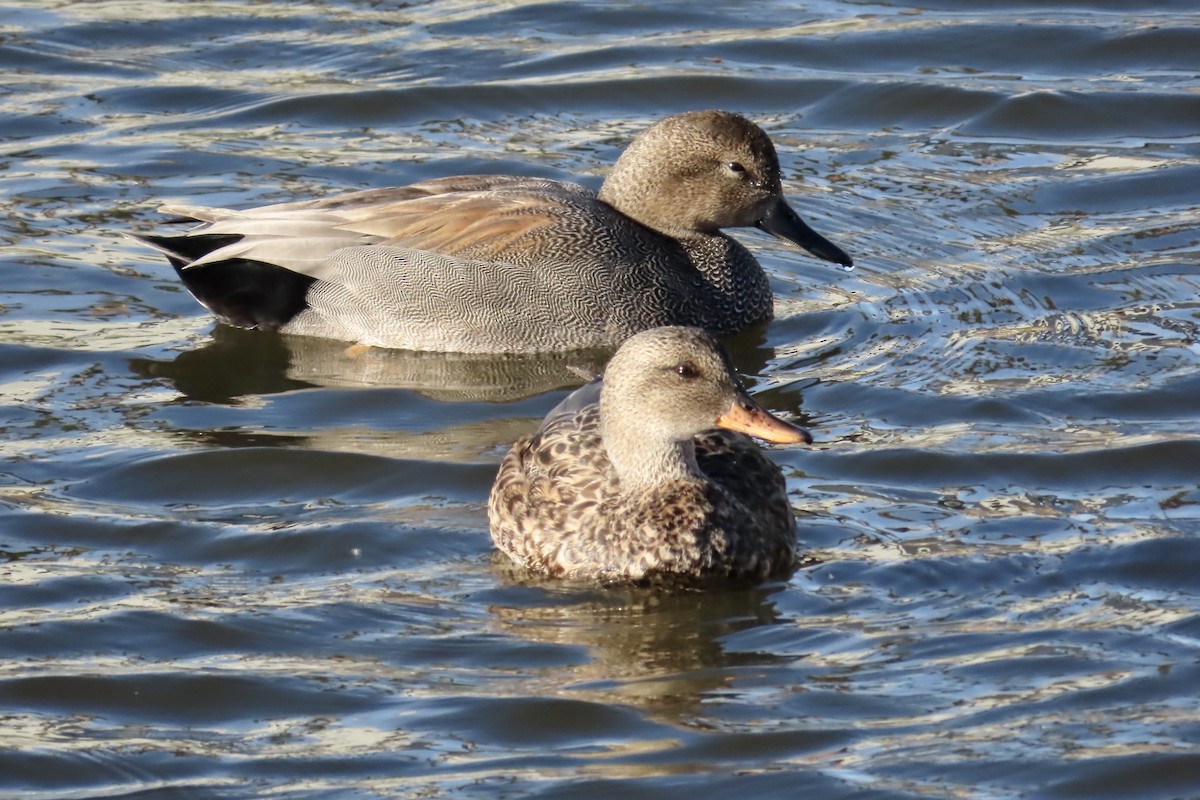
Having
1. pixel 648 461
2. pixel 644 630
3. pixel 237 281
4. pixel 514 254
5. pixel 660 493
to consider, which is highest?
pixel 514 254

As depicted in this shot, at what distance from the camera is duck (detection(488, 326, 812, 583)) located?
7199 millimetres

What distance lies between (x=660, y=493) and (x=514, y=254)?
106 inches

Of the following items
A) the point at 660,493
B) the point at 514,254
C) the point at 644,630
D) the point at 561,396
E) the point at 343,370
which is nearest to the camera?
the point at 644,630

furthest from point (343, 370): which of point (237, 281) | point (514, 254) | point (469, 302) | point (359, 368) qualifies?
point (514, 254)

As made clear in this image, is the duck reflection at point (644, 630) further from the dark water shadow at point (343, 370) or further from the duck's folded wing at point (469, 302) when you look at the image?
the duck's folded wing at point (469, 302)

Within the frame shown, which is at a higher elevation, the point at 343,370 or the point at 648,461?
the point at 648,461

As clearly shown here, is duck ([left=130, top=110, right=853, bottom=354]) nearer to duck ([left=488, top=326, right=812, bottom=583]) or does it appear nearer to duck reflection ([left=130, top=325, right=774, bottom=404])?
duck reflection ([left=130, top=325, right=774, bottom=404])

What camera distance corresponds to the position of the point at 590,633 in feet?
22.4

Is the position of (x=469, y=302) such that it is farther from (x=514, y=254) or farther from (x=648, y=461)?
(x=648, y=461)

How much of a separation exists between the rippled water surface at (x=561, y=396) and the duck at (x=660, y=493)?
12 cm

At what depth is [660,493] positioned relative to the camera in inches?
289

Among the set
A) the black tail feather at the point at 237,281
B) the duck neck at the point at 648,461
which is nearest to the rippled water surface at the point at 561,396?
the black tail feather at the point at 237,281

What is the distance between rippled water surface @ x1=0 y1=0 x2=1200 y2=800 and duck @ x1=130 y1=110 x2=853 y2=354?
0.72ft

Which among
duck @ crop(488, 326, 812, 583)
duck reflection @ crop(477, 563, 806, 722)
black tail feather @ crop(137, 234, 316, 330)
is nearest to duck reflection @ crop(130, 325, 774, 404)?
black tail feather @ crop(137, 234, 316, 330)
